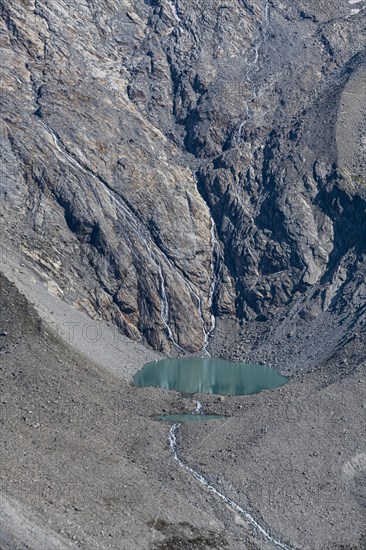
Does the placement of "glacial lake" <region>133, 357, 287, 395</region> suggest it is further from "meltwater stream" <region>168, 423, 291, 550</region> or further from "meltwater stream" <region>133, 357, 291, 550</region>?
"meltwater stream" <region>168, 423, 291, 550</region>

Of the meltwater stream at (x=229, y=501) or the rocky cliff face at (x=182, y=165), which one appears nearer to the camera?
the meltwater stream at (x=229, y=501)

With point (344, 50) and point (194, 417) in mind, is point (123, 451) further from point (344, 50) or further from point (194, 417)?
point (344, 50)

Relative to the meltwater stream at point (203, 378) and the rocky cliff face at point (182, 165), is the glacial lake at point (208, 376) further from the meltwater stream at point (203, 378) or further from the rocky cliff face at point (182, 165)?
the rocky cliff face at point (182, 165)

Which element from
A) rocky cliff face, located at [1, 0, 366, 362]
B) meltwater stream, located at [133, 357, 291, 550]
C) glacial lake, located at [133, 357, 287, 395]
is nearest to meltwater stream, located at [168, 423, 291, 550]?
meltwater stream, located at [133, 357, 291, 550]

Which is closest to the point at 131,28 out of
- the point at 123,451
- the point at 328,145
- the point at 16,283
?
the point at 328,145

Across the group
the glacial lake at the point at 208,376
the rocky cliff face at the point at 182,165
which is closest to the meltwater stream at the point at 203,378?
the glacial lake at the point at 208,376

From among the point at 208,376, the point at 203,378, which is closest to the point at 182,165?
the point at 208,376
